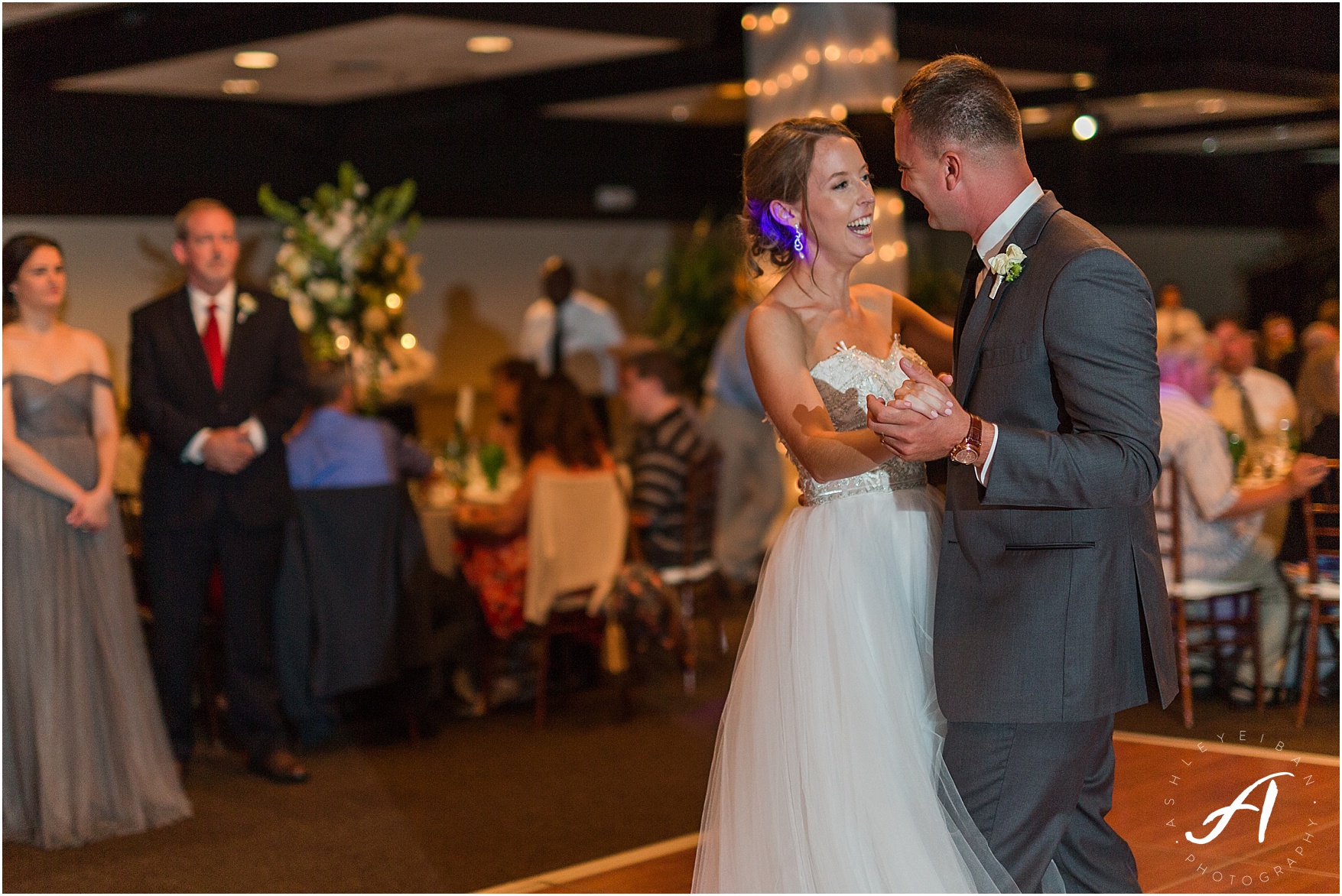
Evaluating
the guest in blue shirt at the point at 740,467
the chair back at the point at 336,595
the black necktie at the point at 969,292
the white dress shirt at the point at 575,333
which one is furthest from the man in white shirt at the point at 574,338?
the black necktie at the point at 969,292

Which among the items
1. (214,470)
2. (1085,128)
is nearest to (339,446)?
(214,470)

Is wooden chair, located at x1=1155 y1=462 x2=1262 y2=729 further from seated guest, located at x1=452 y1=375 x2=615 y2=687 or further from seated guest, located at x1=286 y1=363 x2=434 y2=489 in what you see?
seated guest, located at x1=286 y1=363 x2=434 y2=489

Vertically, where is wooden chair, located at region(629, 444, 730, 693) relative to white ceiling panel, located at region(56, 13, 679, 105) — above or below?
below

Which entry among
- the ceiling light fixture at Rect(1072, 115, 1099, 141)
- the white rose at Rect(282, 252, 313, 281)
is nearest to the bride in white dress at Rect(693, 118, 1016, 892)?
the white rose at Rect(282, 252, 313, 281)

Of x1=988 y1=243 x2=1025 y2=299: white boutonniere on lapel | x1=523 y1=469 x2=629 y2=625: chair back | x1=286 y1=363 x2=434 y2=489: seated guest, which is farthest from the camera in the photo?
x1=523 y1=469 x2=629 y2=625: chair back

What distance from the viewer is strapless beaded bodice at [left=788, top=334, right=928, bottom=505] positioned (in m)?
2.66

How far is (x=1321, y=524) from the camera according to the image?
4523mm

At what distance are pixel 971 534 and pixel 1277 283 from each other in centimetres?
329

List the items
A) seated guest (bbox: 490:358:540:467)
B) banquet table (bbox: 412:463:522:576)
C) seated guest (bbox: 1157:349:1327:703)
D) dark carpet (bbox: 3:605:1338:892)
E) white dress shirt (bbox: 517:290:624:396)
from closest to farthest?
dark carpet (bbox: 3:605:1338:892) < seated guest (bbox: 1157:349:1327:703) < banquet table (bbox: 412:463:522:576) < seated guest (bbox: 490:358:540:467) < white dress shirt (bbox: 517:290:624:396)

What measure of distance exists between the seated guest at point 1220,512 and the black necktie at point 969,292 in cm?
247

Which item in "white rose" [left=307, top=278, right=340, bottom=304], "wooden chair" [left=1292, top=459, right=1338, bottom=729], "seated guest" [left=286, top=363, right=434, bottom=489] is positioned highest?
"white rose" [left=307, top=278, right=340, bottom=304]

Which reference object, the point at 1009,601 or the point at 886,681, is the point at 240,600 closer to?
the point at 886,681
